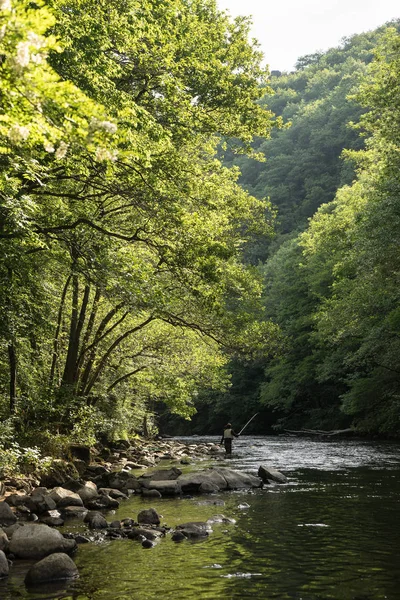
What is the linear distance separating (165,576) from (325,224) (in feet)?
140

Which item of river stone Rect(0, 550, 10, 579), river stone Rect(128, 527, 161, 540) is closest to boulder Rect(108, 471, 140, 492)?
river stone Rect(128, 527, 161, 540)

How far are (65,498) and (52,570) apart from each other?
17.9 feet

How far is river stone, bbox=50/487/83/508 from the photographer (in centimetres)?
1282

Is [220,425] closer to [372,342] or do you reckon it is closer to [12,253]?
[372,342]

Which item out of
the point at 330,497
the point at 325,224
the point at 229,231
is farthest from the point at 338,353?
the point at 330,497

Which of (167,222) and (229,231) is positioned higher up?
(229,231)

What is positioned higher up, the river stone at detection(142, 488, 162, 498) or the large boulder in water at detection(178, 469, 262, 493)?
the large boulder in water at detection(178, 469, 262, 493)

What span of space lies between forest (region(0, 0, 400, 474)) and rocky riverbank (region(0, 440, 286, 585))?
0.90 m

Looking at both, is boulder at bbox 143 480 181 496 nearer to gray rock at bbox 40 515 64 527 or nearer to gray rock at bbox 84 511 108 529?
gray rock at bbox 84 511 108 529

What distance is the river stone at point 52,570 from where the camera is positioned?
24.7ft

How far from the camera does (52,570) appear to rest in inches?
301

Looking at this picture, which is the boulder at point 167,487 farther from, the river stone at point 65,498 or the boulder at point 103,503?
the river stone at point 65,498

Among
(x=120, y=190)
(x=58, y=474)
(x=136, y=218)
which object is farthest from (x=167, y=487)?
(x=120, y=190)

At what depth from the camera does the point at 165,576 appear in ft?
24.7
